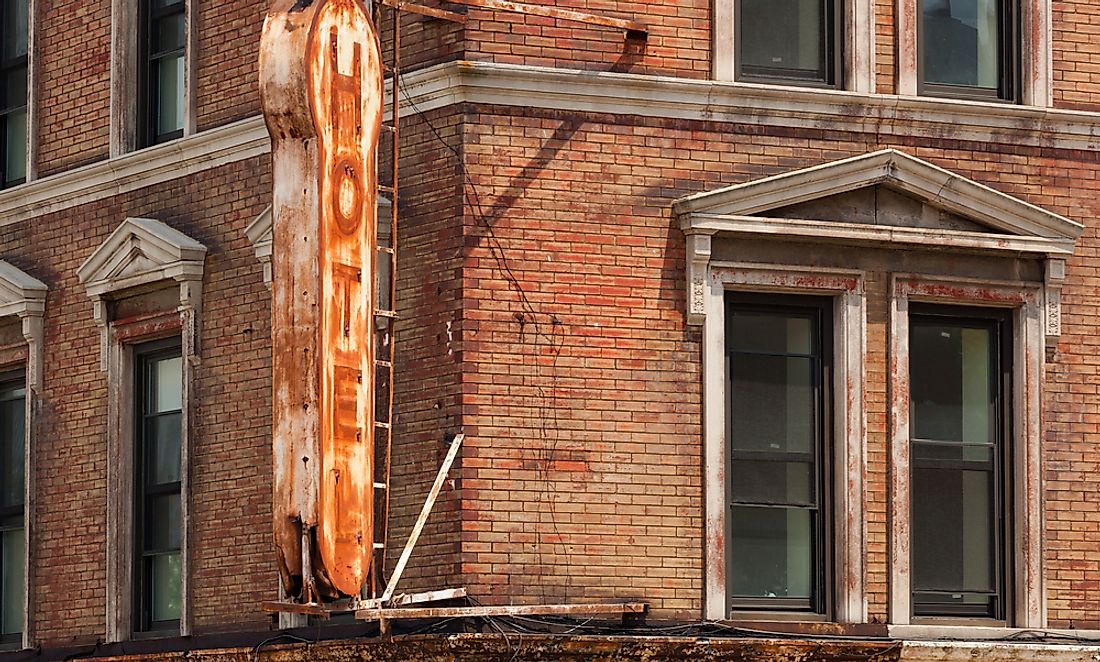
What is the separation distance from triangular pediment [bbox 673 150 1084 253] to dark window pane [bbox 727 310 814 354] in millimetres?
742

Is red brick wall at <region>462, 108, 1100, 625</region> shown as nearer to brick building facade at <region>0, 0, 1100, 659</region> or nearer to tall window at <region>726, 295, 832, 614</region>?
brick building facade at <region>0, 0, 1100, 659</region>

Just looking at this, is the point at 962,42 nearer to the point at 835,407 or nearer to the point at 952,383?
the point at 952,383

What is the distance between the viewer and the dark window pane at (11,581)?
1017 inches

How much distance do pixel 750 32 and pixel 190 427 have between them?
551cm

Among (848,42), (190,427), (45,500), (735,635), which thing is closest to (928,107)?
(848,42)

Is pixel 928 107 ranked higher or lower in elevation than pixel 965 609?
→ higher

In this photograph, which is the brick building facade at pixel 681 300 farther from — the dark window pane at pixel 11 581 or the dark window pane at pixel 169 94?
the dark window pane at pixel 11 581

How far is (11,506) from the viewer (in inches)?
1024

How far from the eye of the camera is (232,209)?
23.5 meters

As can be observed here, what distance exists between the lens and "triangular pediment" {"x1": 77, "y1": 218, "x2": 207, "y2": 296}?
23625 millimetres

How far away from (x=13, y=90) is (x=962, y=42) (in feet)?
29.1

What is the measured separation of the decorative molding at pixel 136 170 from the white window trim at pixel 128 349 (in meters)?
0.52

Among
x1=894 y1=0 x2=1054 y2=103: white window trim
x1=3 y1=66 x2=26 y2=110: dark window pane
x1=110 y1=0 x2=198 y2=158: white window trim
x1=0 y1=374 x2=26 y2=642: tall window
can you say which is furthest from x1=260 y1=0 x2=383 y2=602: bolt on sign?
x1=3 y1=66 x2=26 y2=110: dark window pane

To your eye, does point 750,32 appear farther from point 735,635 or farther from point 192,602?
point 192,602
